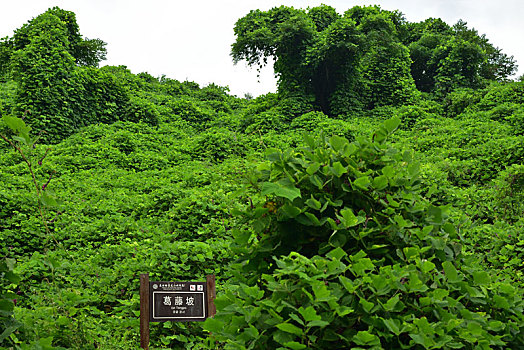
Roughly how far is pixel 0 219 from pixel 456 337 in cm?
749

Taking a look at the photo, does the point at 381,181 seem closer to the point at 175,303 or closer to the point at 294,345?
the point at 294,345

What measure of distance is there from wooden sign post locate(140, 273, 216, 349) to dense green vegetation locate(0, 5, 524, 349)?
0.36 metres

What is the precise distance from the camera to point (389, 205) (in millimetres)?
1718

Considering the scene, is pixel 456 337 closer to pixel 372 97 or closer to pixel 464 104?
pixel 464 104

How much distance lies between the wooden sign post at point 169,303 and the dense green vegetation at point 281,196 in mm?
359

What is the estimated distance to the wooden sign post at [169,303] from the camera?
174 inches

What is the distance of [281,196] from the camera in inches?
63.2

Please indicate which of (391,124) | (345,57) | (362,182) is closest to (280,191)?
(362,182)

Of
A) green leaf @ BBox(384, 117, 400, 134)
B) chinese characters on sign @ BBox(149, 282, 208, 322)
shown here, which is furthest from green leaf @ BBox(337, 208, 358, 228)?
chinese characters on sign @ BBox(149, 282, 208, 322)

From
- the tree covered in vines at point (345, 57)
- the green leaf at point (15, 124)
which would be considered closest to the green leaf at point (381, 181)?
the green leaf at point (15, 124)

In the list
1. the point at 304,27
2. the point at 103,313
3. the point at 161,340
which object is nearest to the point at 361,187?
the point at 161,340

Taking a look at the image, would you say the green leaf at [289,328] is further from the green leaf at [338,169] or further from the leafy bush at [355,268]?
the green leaf at [338,169]

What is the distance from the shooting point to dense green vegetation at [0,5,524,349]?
1501 millimetres

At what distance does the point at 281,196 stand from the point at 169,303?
3.17 meters
